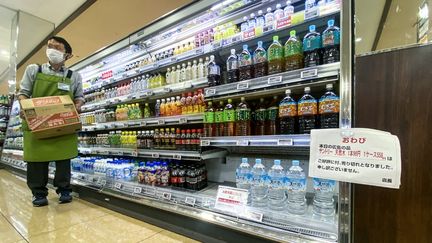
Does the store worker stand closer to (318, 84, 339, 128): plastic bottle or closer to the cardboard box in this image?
the cardboard box

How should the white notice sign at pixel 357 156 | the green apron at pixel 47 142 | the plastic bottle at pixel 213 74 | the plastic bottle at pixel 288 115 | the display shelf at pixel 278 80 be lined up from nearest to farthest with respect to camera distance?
the white notice sign at pixel 357 156 < the display shelf at pixel 278 80 < the plastic bottle at pixel 288 115 < the plastic bottle at pixel 213 74 < the green apron at pixel 47 142

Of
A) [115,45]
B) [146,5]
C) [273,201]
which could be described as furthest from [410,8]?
[115,45]

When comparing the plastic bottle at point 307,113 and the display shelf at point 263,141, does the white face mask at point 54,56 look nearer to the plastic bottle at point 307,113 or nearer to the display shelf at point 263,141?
the display shelf at point 263,141

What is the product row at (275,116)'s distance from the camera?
1.38 metres

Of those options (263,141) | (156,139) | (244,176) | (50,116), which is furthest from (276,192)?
(50,116)

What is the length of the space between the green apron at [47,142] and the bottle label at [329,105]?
2.55 m

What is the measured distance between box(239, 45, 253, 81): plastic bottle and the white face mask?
202 centimetres

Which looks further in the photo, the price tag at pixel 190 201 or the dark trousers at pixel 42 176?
the dark trousers at pixel 42 176

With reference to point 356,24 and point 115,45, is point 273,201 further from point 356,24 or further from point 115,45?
point 115,45

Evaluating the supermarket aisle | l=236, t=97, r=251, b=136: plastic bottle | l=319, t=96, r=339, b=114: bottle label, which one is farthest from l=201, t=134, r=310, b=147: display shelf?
the supermarket aisle

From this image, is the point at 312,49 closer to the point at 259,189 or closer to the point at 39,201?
the point at 259,189

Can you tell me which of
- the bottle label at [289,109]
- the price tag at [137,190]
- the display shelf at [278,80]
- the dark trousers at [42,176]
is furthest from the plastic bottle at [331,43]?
the dark trousers at [42,176]

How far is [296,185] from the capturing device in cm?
150

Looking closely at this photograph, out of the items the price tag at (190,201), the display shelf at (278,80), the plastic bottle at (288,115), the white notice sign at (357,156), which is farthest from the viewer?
the price tag at (190,201)
